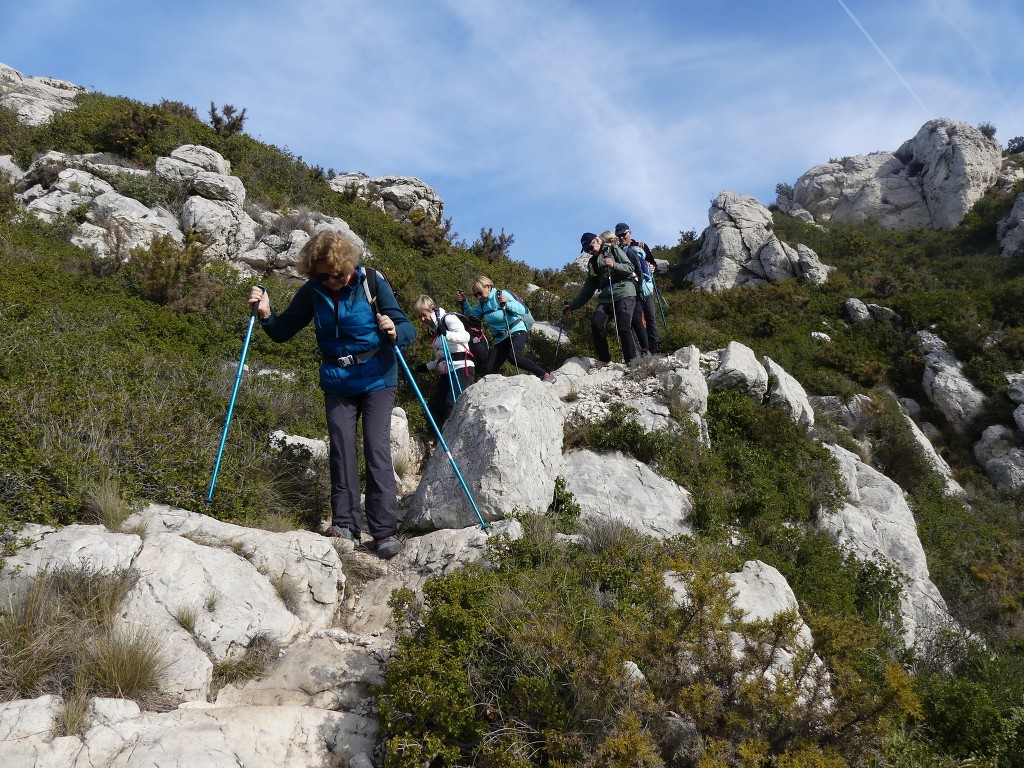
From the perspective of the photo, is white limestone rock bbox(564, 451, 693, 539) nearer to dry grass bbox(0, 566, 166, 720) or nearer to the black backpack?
the black backpack

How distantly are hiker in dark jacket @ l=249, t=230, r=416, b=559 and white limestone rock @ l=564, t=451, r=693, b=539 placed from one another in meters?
2.53

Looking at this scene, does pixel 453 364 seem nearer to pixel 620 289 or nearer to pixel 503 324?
pixel 503 324

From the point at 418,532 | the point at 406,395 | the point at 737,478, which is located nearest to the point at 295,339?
the point at 406,395

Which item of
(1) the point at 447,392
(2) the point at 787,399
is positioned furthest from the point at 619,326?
(1) the point at 447,392

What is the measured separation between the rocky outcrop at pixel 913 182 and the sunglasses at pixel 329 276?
33.4 meters

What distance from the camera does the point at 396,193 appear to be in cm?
2120

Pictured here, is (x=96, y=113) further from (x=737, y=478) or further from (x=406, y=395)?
(x=737, y=478)

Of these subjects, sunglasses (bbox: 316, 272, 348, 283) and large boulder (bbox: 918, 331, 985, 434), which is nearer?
sunglasses (bbox: 316, 272, 348, 283)

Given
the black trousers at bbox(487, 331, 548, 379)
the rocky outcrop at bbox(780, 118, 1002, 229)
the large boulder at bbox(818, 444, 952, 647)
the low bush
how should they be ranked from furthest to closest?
the rocky outcrop at bbox(780, 118, 1002, 229) < the black trousers at bbox(487, 331, 548, 379) < the large boulder at bbox(818, 444, 952, 647) < the low bush

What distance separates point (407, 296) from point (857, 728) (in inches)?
434

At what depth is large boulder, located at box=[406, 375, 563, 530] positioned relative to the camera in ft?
19.5

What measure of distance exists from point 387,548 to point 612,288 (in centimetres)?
682

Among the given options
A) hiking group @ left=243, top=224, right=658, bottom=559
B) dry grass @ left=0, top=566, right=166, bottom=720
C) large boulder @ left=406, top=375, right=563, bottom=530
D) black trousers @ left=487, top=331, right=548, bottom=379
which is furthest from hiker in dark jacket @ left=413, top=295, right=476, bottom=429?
dry grass @ left=0, top=566, right=166, bottom=720

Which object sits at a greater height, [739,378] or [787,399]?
[739,378]
